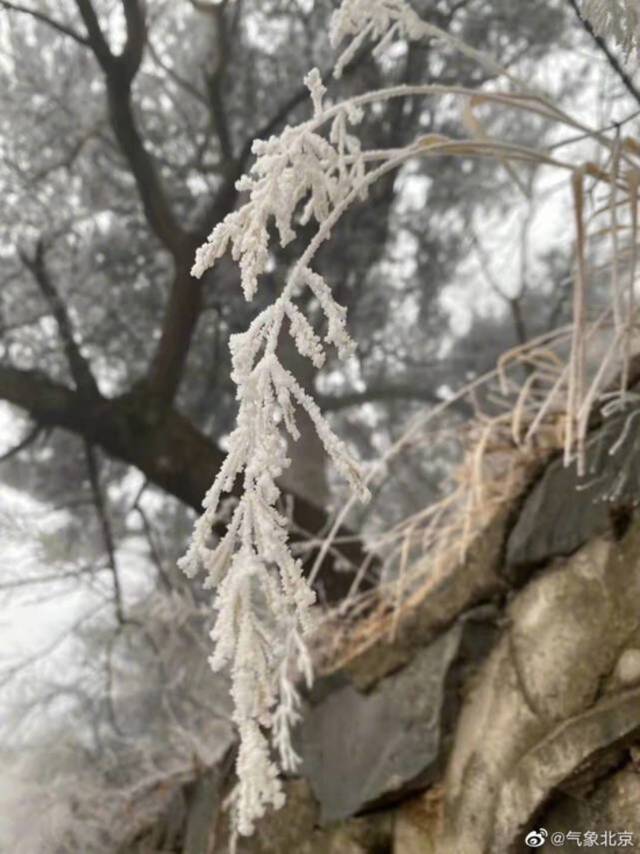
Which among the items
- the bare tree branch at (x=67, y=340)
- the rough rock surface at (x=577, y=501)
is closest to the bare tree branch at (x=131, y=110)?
the bare tree branch at (x=67, y=340)

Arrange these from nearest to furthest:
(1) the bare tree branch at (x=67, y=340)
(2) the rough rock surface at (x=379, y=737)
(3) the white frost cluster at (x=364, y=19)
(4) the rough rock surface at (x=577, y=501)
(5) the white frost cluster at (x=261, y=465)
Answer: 1. (5) the white frost cluster at (x=261, y=465)
2. (3) the white frost cluster at (x=364, y=19)
3. (4) the rough rock surface at (x=577, y=501)
4. (2) the rough rock surface at (x=379, y=737)
5. (1) the bare tree branch at (x=67, y=340)

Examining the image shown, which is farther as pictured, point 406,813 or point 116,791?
point 116,791

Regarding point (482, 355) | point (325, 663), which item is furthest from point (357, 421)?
point (325, 663)

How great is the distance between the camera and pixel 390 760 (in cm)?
133

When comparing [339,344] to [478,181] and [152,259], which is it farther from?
[478,181]

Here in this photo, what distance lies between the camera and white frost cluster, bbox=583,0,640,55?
28.8 inches

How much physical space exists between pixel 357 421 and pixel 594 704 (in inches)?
110

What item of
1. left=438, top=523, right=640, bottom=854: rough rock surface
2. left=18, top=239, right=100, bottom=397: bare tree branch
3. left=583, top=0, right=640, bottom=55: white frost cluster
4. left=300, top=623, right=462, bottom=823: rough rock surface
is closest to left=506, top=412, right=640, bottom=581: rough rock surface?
left=438, top=523, right=640, bottom=854: rough rock surface

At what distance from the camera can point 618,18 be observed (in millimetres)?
744

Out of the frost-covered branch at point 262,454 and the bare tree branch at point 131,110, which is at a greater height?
the bare tree branch at point 131,110

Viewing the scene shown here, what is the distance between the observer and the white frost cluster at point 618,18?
0.73 metres

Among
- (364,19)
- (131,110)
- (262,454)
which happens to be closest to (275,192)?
(262,454)

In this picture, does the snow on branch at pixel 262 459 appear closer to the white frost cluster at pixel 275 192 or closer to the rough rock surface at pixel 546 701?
the white frost cluster at pixel 275 192

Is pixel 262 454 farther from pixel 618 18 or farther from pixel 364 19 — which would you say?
pixel 364 19
